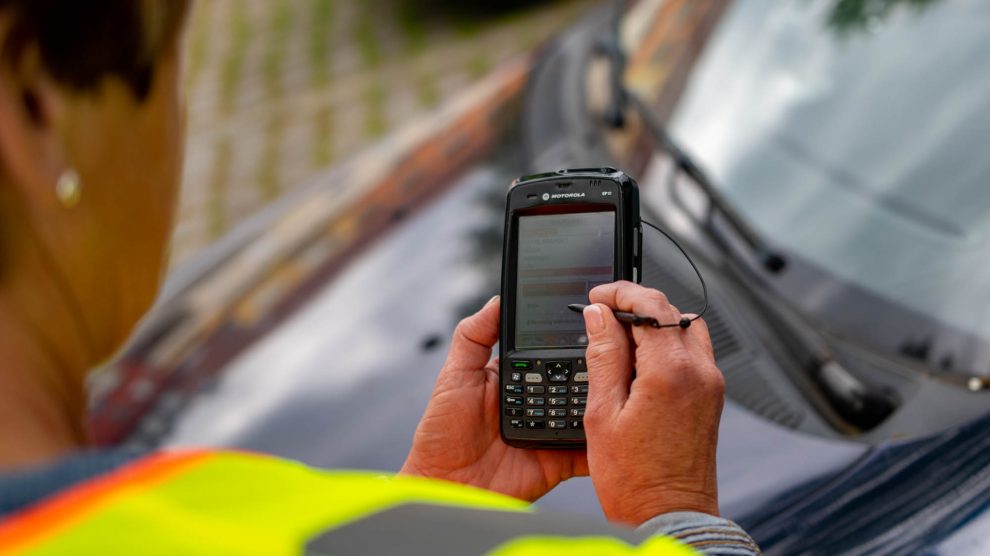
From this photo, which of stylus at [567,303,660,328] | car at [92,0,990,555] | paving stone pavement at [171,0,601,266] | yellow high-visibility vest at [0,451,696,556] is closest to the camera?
yellow high-visibility vest at [0,451,696,556]

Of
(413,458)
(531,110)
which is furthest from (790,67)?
(413,458)

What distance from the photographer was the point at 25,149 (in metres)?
0.67

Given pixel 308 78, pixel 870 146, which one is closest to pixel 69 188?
pixel 870 146

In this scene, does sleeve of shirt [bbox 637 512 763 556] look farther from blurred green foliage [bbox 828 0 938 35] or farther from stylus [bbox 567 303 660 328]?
blurred green foliage [bbox 828 0 938 35]

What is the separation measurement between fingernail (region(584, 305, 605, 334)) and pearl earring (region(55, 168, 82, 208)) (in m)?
0.47

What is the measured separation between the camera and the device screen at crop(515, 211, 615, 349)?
1.06 meters

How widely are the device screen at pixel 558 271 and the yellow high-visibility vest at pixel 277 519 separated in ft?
1.22

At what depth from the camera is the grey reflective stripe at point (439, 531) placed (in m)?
0.62

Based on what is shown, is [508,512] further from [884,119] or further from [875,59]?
[875,59]

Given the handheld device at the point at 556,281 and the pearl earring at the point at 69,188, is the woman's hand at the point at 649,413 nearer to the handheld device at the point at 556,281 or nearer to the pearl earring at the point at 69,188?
the handheld device at the point at 556,281

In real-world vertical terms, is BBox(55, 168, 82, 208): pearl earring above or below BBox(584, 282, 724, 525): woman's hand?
above

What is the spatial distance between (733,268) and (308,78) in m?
4.06

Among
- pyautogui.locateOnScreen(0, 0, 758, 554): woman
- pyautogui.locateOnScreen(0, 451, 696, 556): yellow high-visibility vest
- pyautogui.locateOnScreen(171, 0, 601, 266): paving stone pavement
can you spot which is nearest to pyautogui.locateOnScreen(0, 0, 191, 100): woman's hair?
pyautogui.locateOnScreen(0, 0, 758, 554): woman

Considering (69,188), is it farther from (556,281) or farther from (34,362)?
(556,281)
